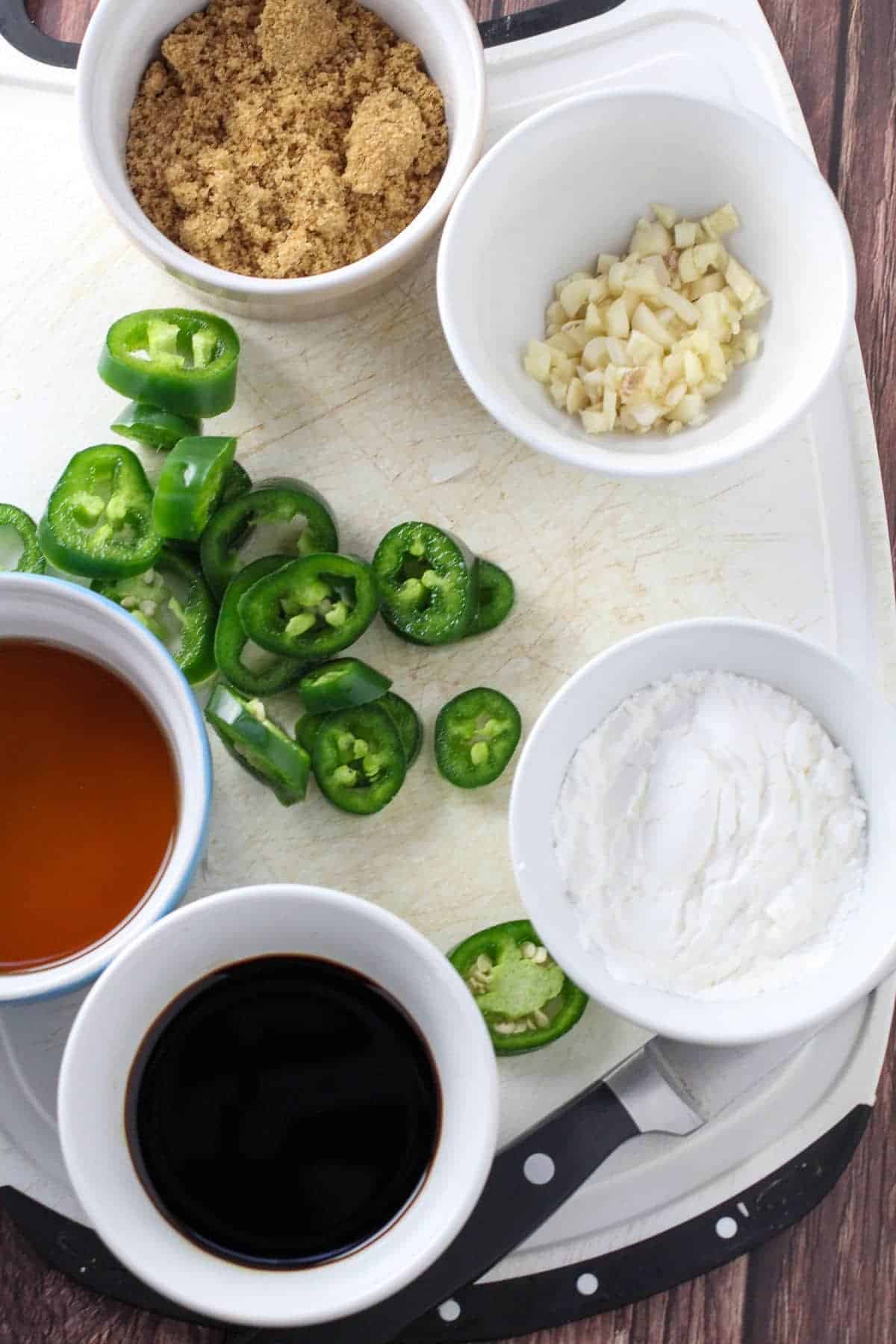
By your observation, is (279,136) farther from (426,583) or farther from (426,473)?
(426,583)

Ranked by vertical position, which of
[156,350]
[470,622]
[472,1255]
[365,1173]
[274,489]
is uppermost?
[156,350]

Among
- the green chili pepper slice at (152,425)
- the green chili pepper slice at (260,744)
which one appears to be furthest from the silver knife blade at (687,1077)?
the green chili pepper slice at (152,425)

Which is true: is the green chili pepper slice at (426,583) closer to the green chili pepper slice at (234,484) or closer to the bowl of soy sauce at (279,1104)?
the green chili pepper slice at (234,484)

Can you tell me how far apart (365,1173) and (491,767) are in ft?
1.51

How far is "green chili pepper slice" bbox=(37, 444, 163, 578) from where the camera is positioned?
155 cm

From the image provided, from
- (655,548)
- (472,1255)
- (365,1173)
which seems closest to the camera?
(365,1173)

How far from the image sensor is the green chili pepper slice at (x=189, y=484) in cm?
151

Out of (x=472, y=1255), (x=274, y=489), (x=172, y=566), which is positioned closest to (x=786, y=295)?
(x=274, y=489)

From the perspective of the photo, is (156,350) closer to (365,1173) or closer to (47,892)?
(47,892)

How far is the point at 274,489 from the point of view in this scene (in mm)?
1587

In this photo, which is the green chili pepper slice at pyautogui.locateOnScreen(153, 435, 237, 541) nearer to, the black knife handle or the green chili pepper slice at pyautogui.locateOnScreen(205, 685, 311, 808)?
the green chili pepper slice at pyautogui.locateOnScreen(205, 685, 311, 808)

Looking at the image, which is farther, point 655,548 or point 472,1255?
point 655,548

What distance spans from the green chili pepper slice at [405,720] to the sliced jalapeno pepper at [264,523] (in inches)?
7.5

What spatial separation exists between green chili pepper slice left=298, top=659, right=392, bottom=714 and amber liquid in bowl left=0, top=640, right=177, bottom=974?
0.18 meters
